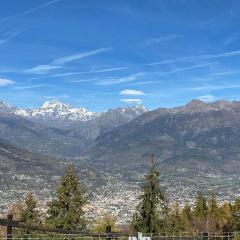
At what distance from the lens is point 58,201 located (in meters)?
55.1

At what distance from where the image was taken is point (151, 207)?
55375 millimetres

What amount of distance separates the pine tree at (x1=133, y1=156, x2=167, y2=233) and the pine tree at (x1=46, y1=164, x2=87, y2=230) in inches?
245

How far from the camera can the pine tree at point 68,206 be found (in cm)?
5343

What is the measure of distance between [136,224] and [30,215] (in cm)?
1226

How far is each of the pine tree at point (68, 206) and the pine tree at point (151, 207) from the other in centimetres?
623

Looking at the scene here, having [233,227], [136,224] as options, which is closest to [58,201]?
[136,224]

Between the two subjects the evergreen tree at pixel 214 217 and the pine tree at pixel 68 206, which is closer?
the pine tree at pixel 68 206

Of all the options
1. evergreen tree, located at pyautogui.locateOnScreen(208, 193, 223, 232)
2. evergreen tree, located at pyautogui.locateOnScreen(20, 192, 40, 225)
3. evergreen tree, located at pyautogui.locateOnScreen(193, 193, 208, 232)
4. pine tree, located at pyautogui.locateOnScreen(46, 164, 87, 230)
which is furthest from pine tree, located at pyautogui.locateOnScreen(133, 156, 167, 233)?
evergreen tree, located at pyautogui.locateOnScreen(193, 193, 208, 232)

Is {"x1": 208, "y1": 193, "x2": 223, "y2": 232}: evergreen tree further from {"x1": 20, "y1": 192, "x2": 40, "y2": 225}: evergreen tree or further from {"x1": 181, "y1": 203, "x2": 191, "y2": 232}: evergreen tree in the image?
{"x1": 20, "y1": 192, "x2": 40, "y2": 225}: evergreen tree

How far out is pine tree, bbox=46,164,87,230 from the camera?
53.4 metres

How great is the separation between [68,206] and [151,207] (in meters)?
9.10

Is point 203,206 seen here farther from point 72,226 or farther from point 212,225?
point 72,226

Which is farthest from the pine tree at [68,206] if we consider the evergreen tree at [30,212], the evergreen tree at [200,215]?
the evergreen tree at [200,215]

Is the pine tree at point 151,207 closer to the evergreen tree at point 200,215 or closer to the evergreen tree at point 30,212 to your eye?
the evergreen tree at point 30,212
